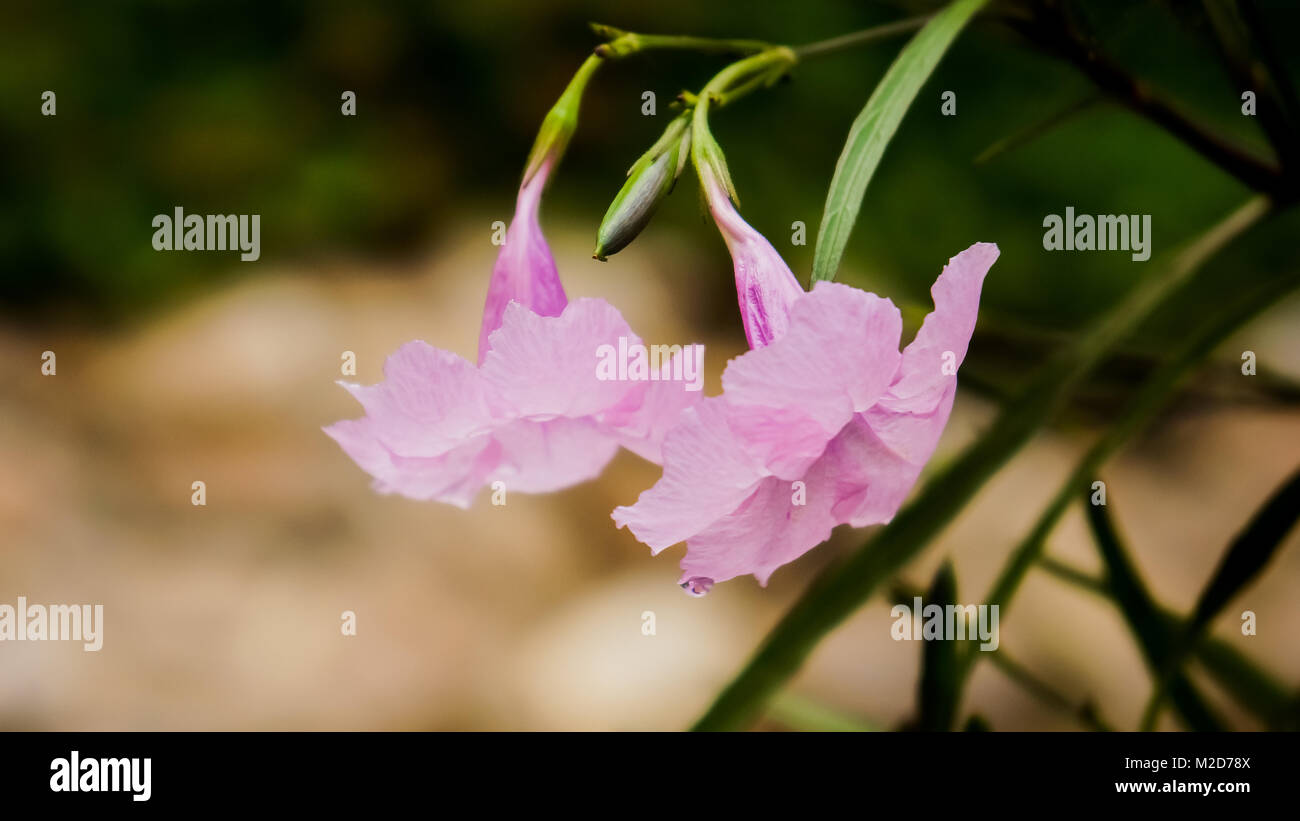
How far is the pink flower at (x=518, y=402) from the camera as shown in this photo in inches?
10.0

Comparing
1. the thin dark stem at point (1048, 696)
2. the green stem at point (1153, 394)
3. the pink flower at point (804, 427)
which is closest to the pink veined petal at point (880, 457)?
the pink flower at point (804, 427)

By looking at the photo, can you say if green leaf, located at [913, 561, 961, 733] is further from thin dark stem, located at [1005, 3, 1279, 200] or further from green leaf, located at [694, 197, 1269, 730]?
thin dark stem, located at [1005, 3, 1279, 200]

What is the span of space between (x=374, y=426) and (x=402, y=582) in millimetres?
1184

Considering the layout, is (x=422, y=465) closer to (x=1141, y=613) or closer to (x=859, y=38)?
(x=859, y=38)

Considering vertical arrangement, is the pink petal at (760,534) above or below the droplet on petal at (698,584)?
above

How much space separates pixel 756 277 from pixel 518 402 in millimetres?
67

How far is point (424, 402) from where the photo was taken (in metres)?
0.27

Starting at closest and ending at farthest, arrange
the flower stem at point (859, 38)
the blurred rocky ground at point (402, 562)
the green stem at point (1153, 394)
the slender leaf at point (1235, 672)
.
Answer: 1. the flower stem at point (859, 38)
2. the green stem at point (1153, 394)
3. the slender leaf at point (1235, 672)
4. the blurred rocky ground at point (402, 562)

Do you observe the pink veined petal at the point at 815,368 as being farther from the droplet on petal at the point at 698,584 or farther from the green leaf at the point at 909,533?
the green leaf at the point at 909,533

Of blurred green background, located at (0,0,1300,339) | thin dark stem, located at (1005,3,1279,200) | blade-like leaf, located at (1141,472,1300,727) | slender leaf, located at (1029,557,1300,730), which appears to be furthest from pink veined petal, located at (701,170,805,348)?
blurred green background, located at (0,0,1300,339)

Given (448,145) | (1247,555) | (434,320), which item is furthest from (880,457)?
(448,145)

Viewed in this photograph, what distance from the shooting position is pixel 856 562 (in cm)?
42

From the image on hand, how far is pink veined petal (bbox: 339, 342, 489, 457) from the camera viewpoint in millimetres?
260
